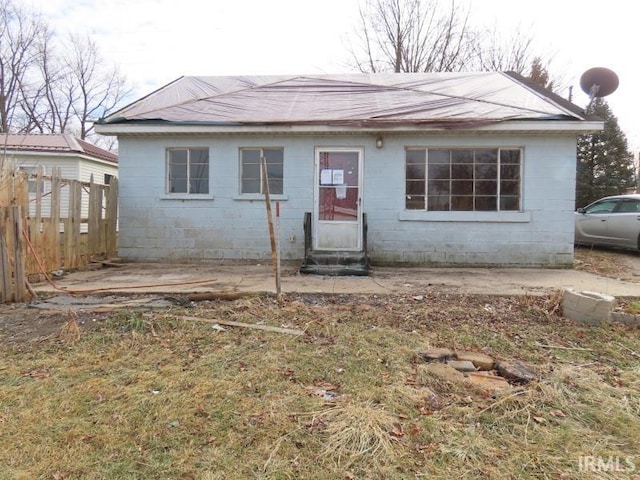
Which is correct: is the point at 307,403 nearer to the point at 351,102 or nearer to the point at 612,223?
the point at 351,102

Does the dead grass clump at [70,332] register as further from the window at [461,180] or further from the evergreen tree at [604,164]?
the evergreen tree at [604,164]

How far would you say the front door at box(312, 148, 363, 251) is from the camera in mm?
8922

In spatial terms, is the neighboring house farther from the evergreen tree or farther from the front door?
the evergreen tree

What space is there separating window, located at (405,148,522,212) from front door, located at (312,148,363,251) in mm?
1121

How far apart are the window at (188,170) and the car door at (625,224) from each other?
9976mm

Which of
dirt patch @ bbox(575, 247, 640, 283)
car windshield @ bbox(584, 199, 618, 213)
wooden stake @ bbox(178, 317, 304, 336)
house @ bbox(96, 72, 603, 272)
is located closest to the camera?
wooden stake @ bbox(178, 317, 304, 336)

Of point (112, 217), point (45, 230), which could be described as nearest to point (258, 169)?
point (112, 217)

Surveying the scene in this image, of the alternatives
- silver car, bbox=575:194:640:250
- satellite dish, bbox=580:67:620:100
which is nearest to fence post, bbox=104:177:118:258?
silver car, bbox=575:194:640:250

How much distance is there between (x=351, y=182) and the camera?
8961 mm

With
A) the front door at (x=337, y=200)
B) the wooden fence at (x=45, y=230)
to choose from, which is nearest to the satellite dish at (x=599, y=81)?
the front door at (x=337, y=200)

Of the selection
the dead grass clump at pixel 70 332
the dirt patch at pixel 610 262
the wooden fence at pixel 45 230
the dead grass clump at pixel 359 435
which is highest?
the wooden fence at pixel 45 230

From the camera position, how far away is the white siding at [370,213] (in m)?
8.69

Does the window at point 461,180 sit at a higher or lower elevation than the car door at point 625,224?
higher

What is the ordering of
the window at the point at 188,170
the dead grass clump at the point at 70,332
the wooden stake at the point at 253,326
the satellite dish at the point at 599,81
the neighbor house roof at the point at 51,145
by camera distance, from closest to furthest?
the dead grass clump at the point at 70,332 → the wooden stake at the point at 253,326 → the window at the point at 188,170 → the satellite dish at the point at 599,81 → the neighbor house roof at the point at 51,145
